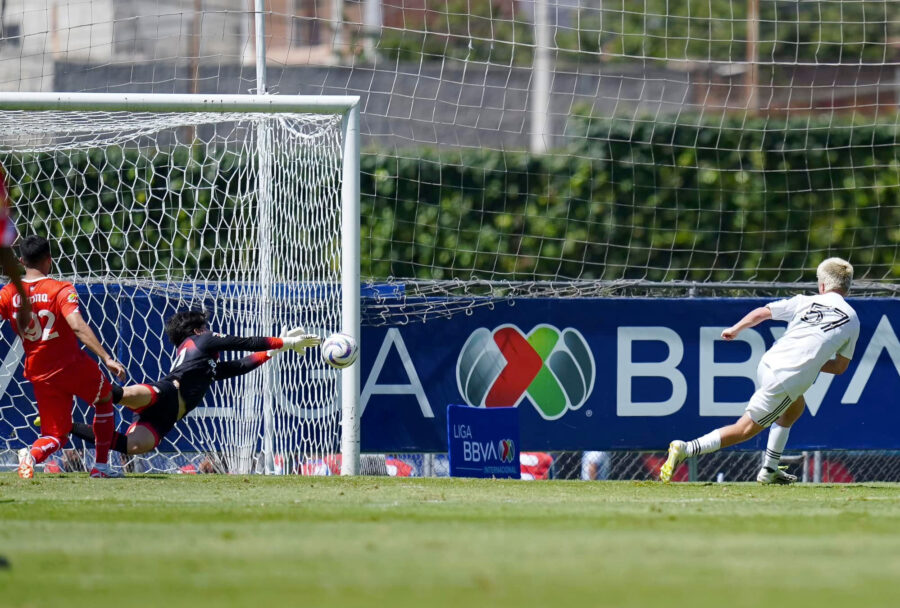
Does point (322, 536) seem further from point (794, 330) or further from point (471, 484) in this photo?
point (794, 330)

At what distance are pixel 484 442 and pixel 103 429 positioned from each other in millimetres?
2962

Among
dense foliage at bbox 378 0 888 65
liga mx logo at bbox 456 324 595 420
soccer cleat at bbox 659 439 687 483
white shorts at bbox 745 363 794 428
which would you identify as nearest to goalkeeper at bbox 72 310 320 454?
liga mx logo at bbox 456 324 595 420

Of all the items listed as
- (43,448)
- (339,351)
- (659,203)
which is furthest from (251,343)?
(659,203)

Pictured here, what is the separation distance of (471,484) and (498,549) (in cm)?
372

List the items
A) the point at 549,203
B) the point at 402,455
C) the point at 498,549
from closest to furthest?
the point at 498,549 → the point at 402,455 → the point at 549,203

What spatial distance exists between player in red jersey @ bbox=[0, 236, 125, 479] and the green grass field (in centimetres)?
101

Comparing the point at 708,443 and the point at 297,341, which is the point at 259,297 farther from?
the point at 708,443

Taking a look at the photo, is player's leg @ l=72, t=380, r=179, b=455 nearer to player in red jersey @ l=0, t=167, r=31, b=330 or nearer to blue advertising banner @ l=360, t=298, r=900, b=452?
blue advertising banner @ l=360, t=298, r=900, b=452

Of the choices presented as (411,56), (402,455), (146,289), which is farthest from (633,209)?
(146,289)

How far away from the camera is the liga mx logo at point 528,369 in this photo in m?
11.0

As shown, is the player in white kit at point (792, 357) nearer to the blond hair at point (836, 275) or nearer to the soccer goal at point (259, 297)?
the blond hair at point (836, 275)

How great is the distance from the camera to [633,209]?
680 inches

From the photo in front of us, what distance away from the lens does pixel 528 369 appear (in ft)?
36.4

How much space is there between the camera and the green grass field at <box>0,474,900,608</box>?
4035 millimetres
